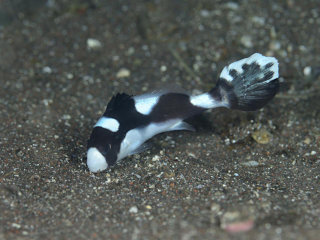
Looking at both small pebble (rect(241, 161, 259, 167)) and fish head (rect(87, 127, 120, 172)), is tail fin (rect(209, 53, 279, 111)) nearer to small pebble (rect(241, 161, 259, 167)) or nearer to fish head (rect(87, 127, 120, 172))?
small pebble (rect(241, 161, 259, 167))

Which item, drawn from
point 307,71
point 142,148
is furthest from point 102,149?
point 307,71

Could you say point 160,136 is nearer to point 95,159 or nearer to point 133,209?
point 95,159

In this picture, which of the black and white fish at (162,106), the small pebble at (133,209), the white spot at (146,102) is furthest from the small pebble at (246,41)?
the small pebble at (133,209)

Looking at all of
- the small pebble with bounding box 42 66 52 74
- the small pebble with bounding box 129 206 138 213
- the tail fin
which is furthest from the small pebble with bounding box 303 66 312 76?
the small pebble with bounding box 42 66 52 74

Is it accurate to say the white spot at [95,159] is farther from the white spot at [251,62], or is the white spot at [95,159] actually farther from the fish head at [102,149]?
the white spot at [251,62]

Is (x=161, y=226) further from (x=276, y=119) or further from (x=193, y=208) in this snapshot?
(x=276, y=119)

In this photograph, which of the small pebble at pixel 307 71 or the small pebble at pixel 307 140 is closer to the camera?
the small pebble at pixel 307 140

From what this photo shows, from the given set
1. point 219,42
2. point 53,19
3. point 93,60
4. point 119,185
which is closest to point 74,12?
point 53,19
